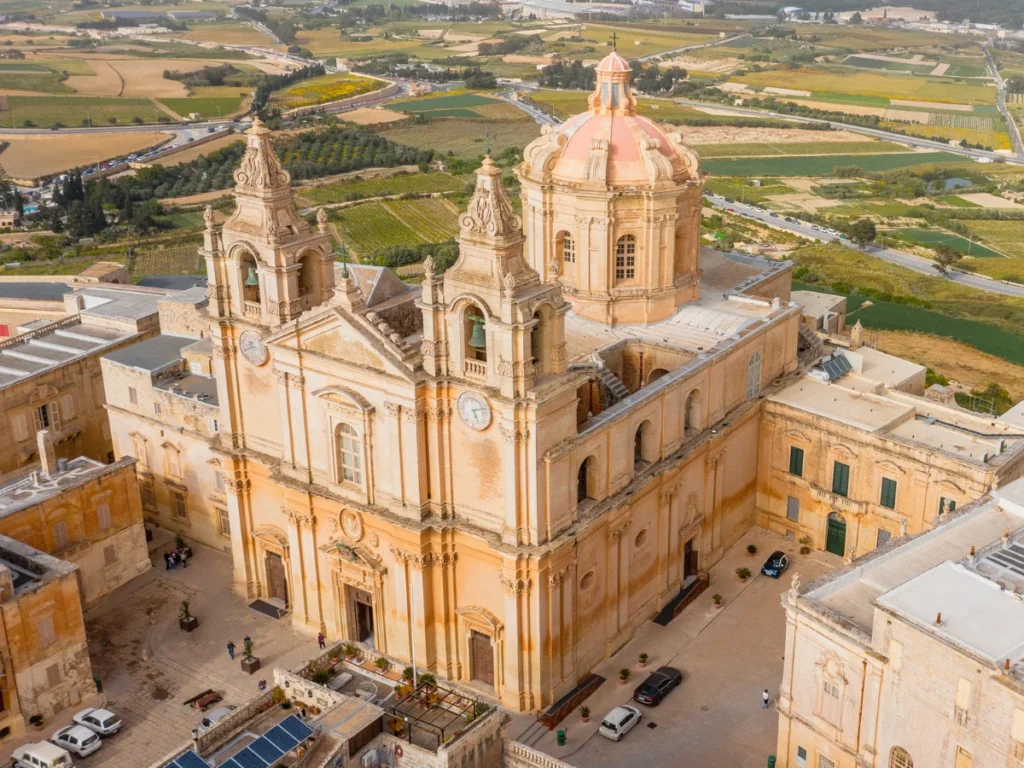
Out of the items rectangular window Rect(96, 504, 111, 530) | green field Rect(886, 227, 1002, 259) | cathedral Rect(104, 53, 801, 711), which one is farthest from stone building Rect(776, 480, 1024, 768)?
green field Rect(886, 227, 1002, 259)

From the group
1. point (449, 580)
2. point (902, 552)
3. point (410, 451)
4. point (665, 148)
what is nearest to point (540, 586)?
point (449, 580)

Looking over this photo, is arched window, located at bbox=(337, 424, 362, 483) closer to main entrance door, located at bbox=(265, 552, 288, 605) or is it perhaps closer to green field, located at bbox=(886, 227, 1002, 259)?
main entrance door, located at bbox=(265, 552, 288, 605)

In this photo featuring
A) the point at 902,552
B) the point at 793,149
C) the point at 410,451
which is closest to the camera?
the point at 902,552

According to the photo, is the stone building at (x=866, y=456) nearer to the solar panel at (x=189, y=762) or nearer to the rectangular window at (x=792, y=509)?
the rectangular window at (x=792, y=509)

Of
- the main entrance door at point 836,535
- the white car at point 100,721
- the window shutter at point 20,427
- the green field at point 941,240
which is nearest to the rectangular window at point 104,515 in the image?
the white car at point 100,721

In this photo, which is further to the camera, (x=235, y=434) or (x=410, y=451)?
(x=235, y=434)

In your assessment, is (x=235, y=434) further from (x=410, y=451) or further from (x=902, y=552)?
(x=902, y=552)

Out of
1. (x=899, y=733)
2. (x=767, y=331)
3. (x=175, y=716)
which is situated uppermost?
(x=767, y=331)
